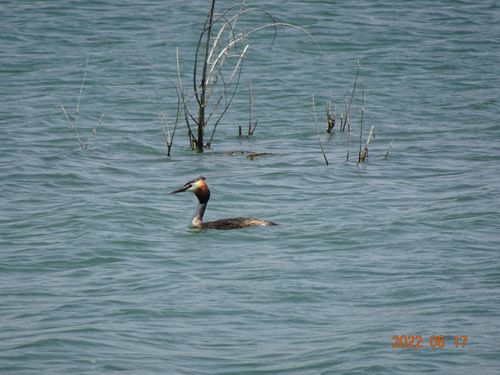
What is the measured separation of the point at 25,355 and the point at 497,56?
1777 centimetres

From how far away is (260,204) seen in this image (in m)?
14.4

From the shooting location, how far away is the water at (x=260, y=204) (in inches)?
344

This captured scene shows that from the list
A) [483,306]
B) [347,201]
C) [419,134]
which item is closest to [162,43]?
[419,134]

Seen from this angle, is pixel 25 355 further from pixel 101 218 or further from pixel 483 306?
pixel 101 218

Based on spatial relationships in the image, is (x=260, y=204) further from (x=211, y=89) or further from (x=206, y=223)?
(x=211, y=89)

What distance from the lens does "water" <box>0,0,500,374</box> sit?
344 inches

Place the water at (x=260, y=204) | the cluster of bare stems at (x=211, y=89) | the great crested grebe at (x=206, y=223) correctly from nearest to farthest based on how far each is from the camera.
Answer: the water at (x=260, y=204) → the great crested grebe at (x=206, y=223) → the cluster of bare stems at (x=211, y=89)
